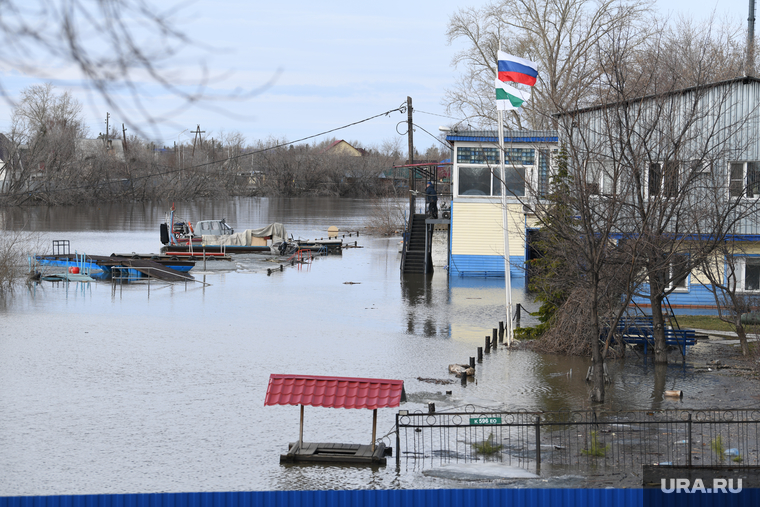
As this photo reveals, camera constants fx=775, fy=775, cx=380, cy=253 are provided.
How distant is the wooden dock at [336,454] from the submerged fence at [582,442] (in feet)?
1.10

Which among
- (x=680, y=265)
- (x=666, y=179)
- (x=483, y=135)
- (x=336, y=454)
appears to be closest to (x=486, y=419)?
(x=336, y=454)

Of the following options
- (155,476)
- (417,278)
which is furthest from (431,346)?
(417,278)

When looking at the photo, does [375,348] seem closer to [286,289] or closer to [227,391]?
[227,391]

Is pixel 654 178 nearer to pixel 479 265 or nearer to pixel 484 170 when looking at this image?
pixel 484 170

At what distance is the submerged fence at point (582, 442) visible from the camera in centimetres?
1046

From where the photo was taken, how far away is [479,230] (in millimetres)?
33594

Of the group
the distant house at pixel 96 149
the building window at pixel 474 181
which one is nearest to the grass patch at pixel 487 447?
the building window at pixel 474 181

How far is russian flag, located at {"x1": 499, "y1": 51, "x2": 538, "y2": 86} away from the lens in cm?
1881

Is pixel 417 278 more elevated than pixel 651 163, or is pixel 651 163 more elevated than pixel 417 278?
pixel 651 163

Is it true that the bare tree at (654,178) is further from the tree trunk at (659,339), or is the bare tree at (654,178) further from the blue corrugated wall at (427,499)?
the blue corrugated wall at (427,499)

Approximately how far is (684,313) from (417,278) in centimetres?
1352

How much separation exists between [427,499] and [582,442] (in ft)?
16.7

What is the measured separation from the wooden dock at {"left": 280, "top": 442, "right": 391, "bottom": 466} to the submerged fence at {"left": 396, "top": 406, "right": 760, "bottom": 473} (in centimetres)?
34

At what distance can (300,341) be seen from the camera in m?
20.1
